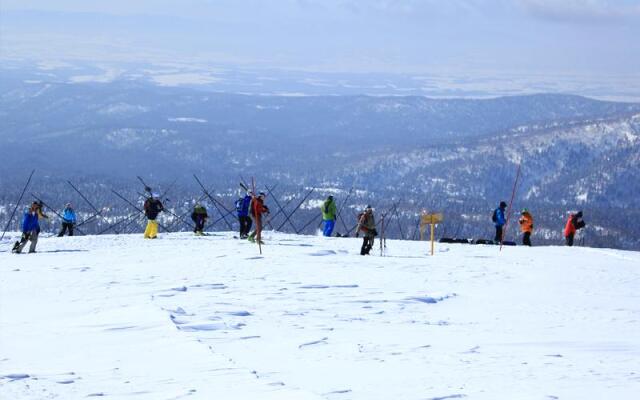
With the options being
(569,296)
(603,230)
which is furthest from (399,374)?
(603,230)

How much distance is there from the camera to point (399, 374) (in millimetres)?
11383

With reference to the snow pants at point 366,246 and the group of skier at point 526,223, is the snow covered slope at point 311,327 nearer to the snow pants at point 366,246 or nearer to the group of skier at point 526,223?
the snow pants at point 366,246

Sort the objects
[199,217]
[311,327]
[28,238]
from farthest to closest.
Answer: [199,217]
[28,238]
[311,327]

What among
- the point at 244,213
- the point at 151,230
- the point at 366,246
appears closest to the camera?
the point at 366,246

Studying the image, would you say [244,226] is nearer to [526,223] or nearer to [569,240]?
[526,223]

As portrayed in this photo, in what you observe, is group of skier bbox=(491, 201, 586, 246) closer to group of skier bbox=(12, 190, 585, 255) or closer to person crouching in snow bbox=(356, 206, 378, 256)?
group of skier bbox=(12, 190, 585, 255)

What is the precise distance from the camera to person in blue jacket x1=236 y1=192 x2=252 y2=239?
1276 inches

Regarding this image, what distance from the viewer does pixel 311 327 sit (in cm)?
1502

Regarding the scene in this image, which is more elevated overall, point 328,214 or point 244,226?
point 328,214

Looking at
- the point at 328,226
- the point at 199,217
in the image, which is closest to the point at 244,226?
the point at 199,217

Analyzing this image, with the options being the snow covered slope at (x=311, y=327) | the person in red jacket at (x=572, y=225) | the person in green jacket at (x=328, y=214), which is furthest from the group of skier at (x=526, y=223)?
the snow covered slope at (x=311, y=327)

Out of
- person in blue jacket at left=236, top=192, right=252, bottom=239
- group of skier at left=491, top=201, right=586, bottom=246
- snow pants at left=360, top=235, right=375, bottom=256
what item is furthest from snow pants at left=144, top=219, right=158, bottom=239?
group of skier at left=491, top=201, right=586, bottom=246

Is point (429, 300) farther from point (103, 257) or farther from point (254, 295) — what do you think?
point (103, 257)

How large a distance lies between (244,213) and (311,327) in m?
17.9
